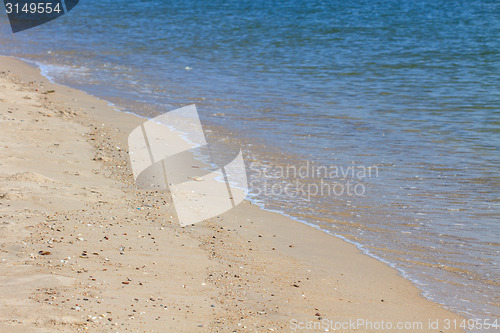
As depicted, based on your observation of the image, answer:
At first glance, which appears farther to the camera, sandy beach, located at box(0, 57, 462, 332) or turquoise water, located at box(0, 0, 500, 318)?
turquoise water, located at box(0, 0, 500, 318)

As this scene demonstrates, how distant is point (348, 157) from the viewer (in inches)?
265

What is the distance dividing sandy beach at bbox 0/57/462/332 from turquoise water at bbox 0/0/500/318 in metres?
0.40

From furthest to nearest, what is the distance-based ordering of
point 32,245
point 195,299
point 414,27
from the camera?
point 414,27 → point 32,245 → point 195,299

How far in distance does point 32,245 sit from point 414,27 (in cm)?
1753

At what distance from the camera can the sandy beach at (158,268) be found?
10.8ft

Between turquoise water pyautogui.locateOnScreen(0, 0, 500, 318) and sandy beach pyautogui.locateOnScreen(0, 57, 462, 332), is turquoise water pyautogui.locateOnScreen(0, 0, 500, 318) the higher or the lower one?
the lower one

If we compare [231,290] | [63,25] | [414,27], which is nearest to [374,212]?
[231,290]

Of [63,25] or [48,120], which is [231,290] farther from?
[63,25]

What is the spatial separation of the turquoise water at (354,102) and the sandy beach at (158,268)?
40 centimetres

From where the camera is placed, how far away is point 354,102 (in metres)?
9.54

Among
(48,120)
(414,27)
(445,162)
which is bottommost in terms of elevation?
(414,27)

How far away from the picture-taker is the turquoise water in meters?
4.86

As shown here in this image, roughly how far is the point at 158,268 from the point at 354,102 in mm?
6315

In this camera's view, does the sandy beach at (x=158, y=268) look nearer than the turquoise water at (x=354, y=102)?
Yes
